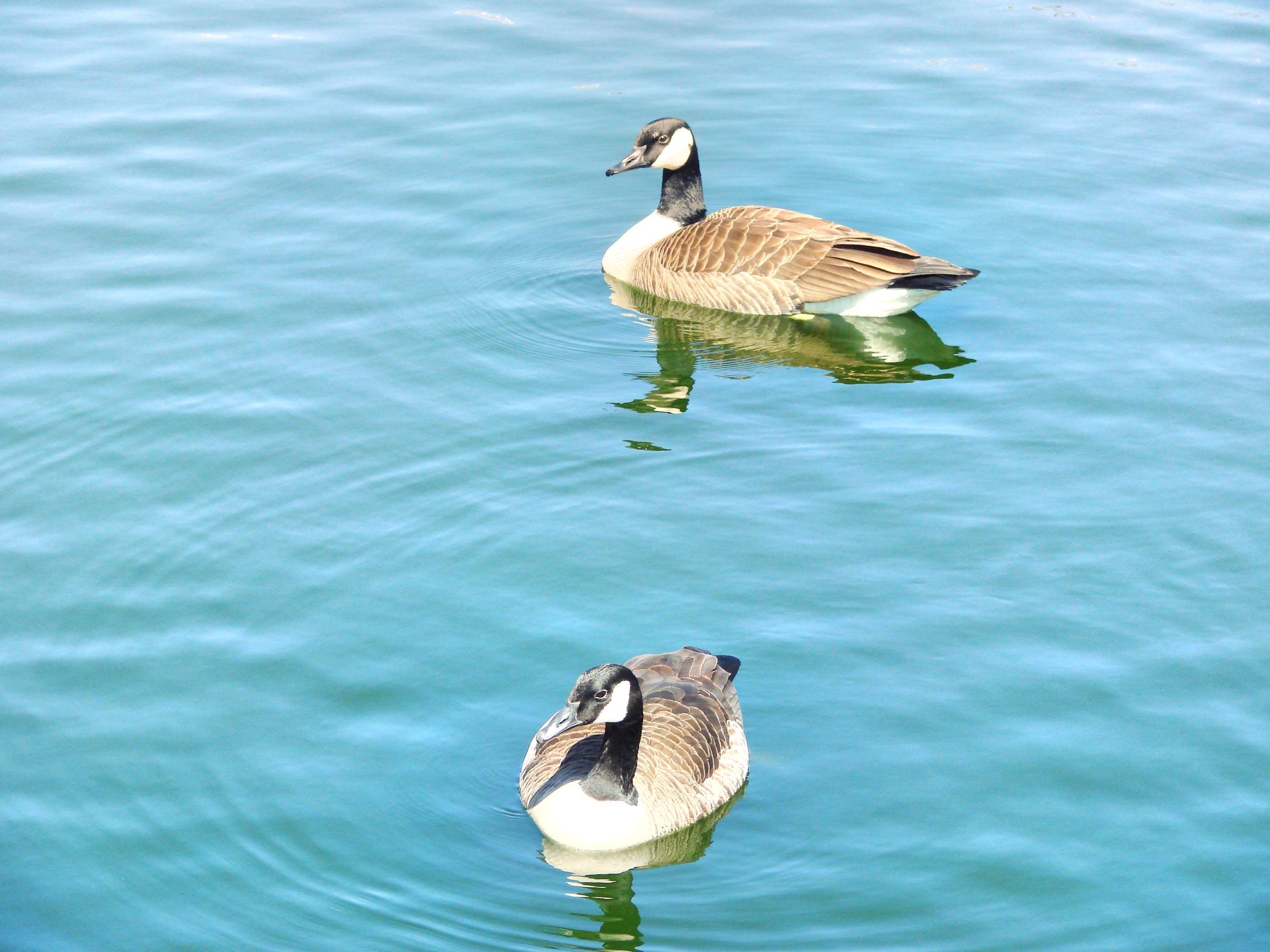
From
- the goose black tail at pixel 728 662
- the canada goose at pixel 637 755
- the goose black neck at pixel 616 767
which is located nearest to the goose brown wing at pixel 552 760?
the canada goose at pixel 637 755

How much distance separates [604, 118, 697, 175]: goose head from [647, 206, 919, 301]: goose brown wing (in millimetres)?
818

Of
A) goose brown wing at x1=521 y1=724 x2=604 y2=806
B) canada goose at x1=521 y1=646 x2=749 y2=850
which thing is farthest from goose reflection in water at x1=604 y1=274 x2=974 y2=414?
goose brown wing at x1=521 y1=724 x2=604 y2=806

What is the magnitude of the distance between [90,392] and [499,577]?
4.64m

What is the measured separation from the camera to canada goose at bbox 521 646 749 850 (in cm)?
784

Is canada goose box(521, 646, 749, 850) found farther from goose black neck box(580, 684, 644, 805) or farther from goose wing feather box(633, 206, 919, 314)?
goose wing feather box(633, 206, 919, 314)

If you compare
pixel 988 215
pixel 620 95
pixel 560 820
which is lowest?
pixel 560 820

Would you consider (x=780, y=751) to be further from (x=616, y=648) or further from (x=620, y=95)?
(x=620, y=95)

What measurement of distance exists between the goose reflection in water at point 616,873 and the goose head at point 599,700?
2.62 feet

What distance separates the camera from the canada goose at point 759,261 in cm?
1403

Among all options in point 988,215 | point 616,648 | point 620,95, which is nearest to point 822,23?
point 620,95

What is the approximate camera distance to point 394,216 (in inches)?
635

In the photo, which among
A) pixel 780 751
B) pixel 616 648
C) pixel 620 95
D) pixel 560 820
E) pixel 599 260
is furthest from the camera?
pixel 620 95

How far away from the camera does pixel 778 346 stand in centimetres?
1424

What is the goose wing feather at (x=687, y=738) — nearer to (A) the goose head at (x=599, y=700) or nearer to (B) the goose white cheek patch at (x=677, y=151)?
(A) the goose head at (x=599, y=700)
